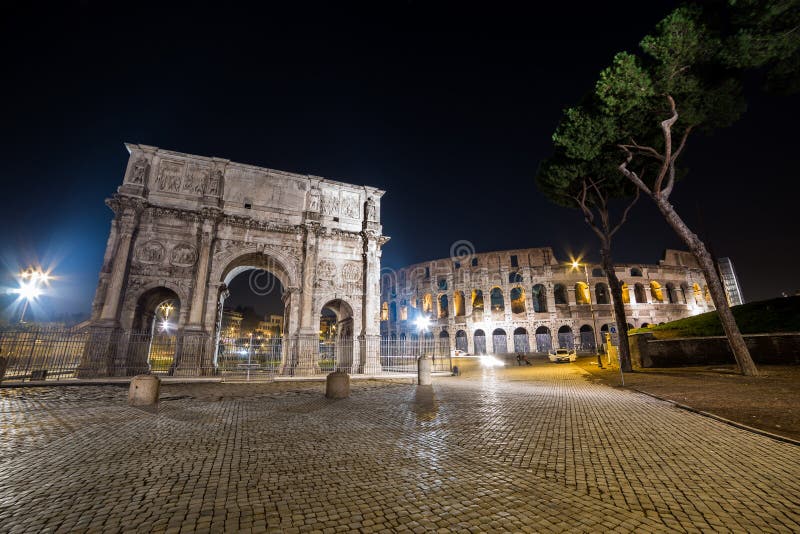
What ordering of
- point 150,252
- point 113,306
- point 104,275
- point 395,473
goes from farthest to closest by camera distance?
point 150,252
point 104,275
point 113,306
point 395,473

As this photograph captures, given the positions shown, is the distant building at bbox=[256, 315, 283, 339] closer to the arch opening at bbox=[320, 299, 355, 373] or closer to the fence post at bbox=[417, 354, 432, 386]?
the arch opening at bbox=[320, 299, 355, 373]

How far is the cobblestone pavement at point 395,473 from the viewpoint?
8.87 ft

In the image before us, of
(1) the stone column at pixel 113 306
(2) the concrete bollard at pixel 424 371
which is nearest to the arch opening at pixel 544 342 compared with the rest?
(2) the concrete bollard at pixel 424 371

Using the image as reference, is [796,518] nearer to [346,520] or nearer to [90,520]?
[346,520]

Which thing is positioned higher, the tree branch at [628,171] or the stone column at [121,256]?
the tree branch at [628,171]

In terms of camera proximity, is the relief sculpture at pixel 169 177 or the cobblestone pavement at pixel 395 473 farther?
the relief sculpture at pixel 169 177

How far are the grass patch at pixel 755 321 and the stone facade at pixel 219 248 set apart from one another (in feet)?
55.2

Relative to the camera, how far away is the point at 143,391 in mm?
Answer: 8477

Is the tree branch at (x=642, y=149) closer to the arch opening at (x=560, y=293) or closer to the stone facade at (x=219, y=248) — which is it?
the stone facade at (x=219, y=248)

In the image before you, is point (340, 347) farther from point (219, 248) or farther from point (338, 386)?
point (338, 386)

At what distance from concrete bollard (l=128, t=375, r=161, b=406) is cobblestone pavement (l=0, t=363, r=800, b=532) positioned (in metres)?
1.52

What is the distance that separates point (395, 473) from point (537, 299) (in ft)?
140

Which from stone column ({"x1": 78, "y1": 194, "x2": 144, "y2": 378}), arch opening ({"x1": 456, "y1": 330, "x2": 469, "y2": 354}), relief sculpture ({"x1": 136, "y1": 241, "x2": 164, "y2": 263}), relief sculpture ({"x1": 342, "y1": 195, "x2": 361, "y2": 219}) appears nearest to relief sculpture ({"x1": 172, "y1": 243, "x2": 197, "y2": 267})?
relief sculpture ({"x1": 136, "y1": 241, "x2": 164, "y2": 263})

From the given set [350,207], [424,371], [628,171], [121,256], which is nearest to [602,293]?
[628,171]
